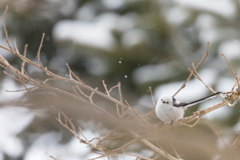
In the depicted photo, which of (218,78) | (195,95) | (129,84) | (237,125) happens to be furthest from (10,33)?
(237,125)

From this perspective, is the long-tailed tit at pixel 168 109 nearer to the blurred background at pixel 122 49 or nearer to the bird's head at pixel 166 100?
the bird's head at pixel 166 100

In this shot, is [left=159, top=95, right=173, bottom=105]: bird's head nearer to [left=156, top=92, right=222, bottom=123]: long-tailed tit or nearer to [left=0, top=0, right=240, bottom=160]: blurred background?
[left=156, top=92, right=222, bottom=123]: long-tailed tit

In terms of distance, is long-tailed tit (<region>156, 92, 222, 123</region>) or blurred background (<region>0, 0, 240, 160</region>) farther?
blurred background (<region>0, 0, 240, 160</region>)

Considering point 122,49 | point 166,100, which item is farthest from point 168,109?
point 122,49

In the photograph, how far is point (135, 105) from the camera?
5.11ft

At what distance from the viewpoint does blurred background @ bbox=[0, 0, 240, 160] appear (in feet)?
5.54

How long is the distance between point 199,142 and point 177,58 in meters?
1.52

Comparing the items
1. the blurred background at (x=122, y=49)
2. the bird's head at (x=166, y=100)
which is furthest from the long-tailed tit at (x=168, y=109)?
the blurred background at (x=122, y=49)

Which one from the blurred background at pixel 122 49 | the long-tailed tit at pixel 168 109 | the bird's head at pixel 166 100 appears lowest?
the blurred background at pixel 122 49

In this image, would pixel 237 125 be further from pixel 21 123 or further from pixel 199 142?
pixel 21 123

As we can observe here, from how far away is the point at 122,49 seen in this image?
176cm

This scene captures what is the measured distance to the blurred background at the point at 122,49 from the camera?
1.69m

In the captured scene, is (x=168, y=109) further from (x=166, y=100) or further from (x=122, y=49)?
(x=122, y=49)

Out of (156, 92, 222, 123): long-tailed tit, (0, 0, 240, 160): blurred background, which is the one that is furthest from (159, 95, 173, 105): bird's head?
(0, 0, 240, 160): blurred background
